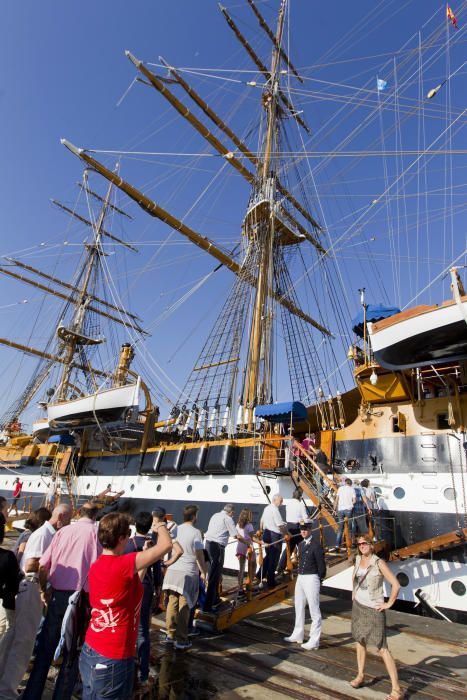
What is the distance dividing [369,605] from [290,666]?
1.10 meters

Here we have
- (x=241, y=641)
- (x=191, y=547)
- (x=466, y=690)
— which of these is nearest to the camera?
(x=466, y=690)

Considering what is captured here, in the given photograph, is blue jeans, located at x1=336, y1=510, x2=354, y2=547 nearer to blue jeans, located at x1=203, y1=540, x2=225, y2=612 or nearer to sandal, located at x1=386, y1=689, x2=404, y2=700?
blue jeans, located at x1=203, y1=540, x2=225, y2=612

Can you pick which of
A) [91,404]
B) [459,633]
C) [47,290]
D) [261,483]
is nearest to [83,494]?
[91,404]

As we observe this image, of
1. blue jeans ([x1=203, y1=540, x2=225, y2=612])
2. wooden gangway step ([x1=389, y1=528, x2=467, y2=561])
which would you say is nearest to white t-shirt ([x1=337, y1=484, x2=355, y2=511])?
wooden gangway step ([x1=389, y1=528, x2=467, y2=561])

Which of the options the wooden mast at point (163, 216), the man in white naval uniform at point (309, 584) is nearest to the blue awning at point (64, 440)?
the wooden mast at point (163, 216)

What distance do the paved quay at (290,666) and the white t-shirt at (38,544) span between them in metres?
1.07

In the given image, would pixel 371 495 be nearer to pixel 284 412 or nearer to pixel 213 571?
pixel 284 412

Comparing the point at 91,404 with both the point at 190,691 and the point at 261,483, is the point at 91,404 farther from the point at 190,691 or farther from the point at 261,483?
the point at 190,691

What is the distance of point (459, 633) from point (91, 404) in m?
11.6

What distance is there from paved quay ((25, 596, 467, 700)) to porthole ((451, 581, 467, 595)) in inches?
53.2

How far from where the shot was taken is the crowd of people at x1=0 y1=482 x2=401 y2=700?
219 centimetres

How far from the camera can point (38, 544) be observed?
3.42 metres

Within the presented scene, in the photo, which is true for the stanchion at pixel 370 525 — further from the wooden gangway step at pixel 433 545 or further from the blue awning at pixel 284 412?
the blue awning at pixel 284 412

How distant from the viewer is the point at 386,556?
23.7 ft
